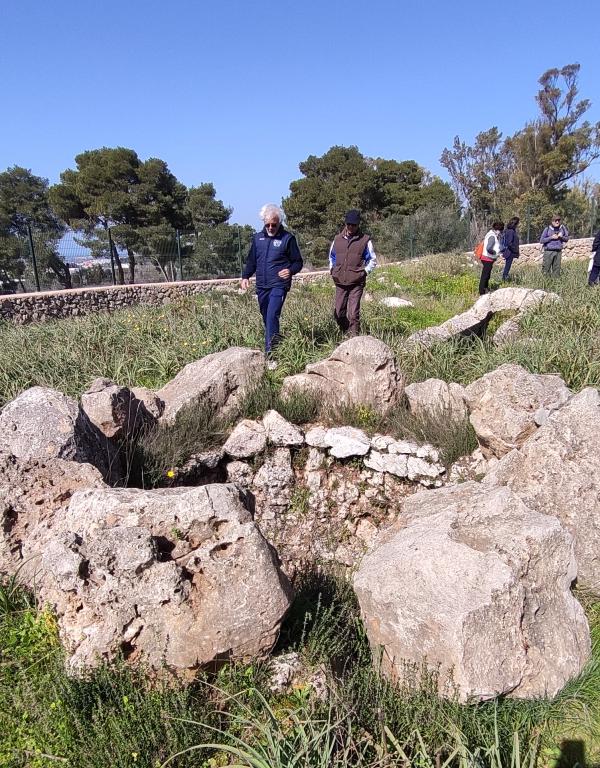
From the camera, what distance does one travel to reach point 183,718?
204 cm

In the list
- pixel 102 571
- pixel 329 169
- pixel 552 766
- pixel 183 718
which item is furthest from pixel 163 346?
pixel 329 169

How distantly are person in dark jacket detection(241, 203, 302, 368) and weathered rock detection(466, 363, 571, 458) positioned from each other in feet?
7.76

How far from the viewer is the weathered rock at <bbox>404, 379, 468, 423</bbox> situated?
4.65 m

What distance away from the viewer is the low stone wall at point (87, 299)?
35.3ft

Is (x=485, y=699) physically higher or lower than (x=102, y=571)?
lower

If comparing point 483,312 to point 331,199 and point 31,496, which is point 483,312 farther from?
point 331,199

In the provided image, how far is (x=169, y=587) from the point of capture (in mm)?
2291

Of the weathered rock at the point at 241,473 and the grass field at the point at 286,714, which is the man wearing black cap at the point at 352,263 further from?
the grass field at the point at 286,714

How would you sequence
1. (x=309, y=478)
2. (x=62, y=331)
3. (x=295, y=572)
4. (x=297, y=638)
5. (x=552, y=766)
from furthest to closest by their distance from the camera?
1. (x=62, y=331)
2. (x=309, y=478)
3. (x=295, y=572)
4. (x=297, y=638)
5. (x=552, y=766)

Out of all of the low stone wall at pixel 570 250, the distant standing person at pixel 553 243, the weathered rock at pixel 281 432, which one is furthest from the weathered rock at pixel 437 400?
the low stone wall at pixel 570 250

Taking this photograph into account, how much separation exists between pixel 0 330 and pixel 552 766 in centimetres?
891

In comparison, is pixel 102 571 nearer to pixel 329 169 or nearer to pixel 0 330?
pixel 0 330

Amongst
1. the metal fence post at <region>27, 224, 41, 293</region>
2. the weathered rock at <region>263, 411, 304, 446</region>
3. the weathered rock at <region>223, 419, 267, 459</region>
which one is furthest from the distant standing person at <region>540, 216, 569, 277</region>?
the metal fence post at <region>27, 224, 41, 293</region>

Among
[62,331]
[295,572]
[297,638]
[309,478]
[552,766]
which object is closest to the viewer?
[552,766]
